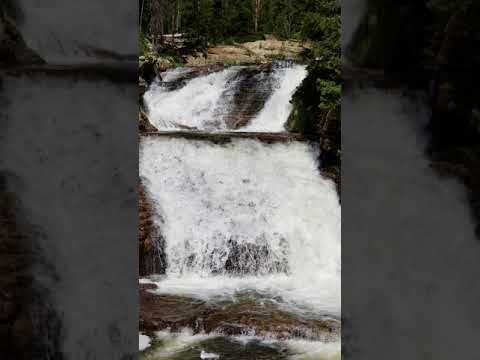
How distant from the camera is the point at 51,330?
174cm

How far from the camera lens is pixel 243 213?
28.5 feet

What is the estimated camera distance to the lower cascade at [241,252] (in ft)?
18.6

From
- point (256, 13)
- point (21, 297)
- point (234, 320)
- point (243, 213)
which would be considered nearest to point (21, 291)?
point (21, 297)

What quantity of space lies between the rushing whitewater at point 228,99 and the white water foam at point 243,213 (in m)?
4.01

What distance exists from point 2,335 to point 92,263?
368 mm

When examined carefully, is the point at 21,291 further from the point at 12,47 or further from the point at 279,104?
the point at 279,104

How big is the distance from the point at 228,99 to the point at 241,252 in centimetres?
748

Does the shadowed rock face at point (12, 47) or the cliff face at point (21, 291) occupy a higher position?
the shadowed rock face at point (12, 47)

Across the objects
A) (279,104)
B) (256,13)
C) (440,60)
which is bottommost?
(440,60)

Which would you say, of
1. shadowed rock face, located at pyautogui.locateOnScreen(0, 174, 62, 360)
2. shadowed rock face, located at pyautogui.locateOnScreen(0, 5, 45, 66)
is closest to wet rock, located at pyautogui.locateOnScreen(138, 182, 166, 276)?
shadowed rock face, located at pyautogui.locateOnScreen(0, 174, 62, 360)

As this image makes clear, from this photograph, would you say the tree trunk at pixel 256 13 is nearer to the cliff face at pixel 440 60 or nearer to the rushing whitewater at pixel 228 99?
the rushing whitewater at pixel 228 99

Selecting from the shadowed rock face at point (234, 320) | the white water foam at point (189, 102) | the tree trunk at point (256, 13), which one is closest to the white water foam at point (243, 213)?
the shadowed rock face at point (234, 320)

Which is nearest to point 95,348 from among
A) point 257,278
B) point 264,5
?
point 257,278

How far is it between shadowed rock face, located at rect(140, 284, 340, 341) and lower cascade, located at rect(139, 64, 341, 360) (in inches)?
0.5
